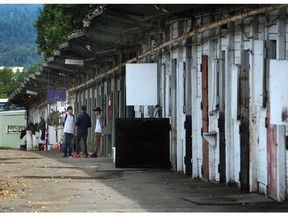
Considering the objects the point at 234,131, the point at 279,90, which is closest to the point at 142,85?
the point at 234,131

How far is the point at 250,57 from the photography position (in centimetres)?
1592

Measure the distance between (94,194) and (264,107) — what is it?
3.16 m

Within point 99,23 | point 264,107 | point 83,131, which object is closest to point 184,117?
point 99,23

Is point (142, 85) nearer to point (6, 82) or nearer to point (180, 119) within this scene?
point (180, 119)

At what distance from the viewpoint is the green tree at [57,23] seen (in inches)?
2033

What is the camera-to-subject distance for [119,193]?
53.5 ft

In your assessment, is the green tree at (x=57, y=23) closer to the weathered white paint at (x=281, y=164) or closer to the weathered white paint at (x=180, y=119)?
the weathered white paint at (x=180, y=119)

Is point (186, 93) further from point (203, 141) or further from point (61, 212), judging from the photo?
point (61, 212)

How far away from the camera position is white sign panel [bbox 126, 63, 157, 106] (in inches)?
917

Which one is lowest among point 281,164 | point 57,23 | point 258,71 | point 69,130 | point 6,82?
point 281,164

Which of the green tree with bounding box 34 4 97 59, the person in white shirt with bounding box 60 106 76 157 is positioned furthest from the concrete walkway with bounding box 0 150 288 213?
the green tree with bounding box 34 4 97 59

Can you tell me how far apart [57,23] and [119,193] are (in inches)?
1544

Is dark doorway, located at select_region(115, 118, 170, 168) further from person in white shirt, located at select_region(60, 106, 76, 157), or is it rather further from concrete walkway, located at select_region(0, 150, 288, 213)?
→ person in white shirt, located at select_region(60, 106, 76, 157)

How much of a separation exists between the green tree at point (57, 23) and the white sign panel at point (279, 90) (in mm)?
32106
